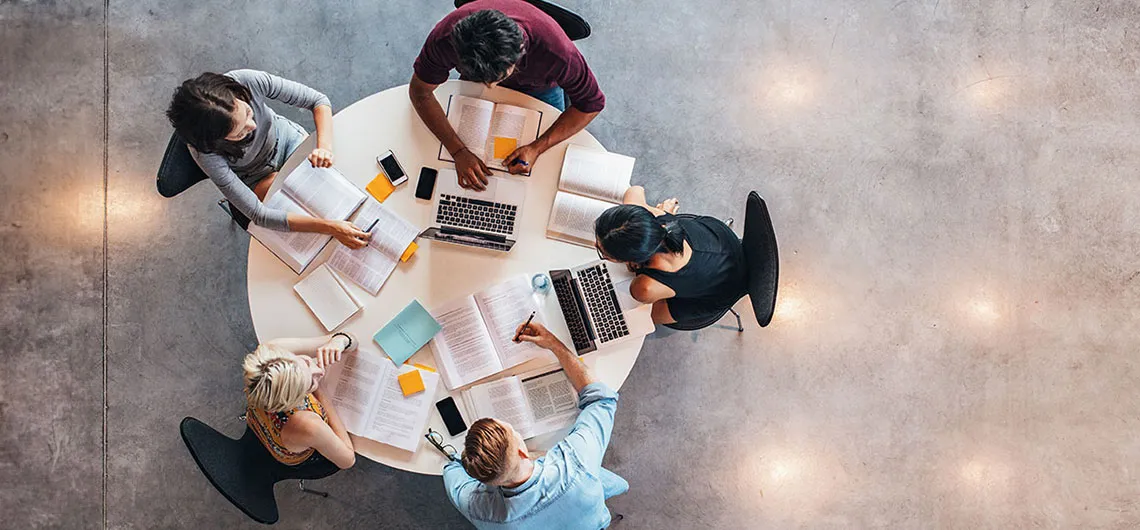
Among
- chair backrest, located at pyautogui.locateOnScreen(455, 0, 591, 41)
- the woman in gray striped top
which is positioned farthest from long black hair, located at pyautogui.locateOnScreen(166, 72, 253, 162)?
chair backrest, located at pyautogui.locateOnScreen(455, 0, 591, 41)

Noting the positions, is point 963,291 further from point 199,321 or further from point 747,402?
point 199,321

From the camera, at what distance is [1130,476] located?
3.30 meters

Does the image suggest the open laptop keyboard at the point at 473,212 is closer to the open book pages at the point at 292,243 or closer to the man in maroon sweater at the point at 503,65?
the man in maroon sweater at the point at 503,65

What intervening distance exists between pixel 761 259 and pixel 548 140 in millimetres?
826

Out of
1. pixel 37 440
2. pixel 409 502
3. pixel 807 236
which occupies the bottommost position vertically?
pixel 409 502

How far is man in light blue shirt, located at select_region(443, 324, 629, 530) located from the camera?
209 centimetres

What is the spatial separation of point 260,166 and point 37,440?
182 centimetres

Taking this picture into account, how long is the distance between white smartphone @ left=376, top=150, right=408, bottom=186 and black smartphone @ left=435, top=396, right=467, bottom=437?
772 mm

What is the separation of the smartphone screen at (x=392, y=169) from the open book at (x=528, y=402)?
0.76 meters

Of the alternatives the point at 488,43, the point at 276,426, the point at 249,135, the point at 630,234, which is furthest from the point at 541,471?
the point at 249,135

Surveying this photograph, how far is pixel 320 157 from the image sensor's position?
246 cm

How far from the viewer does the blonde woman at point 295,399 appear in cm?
213

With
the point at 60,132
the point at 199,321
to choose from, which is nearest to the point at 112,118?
the point at 60,132

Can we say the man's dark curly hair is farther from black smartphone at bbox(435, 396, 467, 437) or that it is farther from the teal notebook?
black smartphone at bbox(435, 396, 467, 437)
